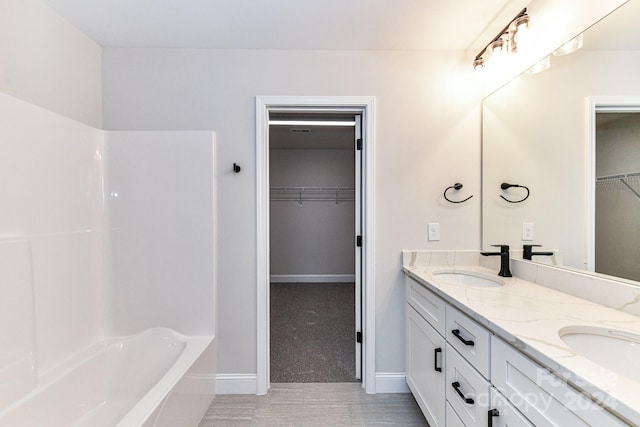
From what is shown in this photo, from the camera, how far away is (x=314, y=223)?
501 centimetres

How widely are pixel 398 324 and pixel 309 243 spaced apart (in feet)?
10.1

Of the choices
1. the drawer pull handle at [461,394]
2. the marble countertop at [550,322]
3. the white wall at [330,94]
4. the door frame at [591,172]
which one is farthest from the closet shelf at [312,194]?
the drawer pull handle at [461,394]

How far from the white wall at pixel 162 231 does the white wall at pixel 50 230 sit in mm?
117

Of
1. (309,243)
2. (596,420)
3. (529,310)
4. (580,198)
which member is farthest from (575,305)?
(309,243)

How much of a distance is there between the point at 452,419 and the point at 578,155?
1.38 metres

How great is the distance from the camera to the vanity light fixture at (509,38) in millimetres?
1502

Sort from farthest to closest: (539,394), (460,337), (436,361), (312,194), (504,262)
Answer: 1. (312,194)
2. (504,262)
3. (436,361)
4. (460,337)
5. (539,394)

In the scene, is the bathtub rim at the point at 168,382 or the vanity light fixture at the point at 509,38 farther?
the vanity light fixture at the point at 509,38

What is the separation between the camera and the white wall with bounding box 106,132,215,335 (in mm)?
1920

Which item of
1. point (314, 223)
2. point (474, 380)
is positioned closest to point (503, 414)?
point (474, 380)

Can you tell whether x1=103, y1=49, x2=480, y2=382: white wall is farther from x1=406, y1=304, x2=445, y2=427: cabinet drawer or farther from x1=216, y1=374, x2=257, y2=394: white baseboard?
x1=406, y1=304, x2=445, y2=427: cabinet drawer

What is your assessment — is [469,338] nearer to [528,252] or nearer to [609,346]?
[609,346]

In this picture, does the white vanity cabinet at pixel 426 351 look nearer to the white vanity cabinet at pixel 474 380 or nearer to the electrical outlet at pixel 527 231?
the white vanity cabinet at pixel 474 380

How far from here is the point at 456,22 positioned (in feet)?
5.62
